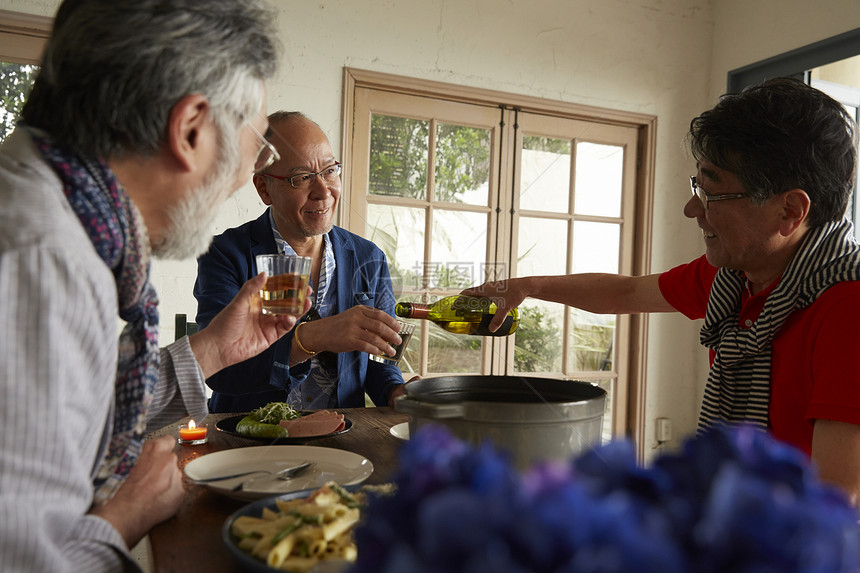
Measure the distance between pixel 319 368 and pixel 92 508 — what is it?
3.93ft

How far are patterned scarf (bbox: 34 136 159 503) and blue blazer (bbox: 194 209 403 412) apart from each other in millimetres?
819

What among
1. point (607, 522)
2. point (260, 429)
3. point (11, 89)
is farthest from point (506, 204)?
point (607, 522)

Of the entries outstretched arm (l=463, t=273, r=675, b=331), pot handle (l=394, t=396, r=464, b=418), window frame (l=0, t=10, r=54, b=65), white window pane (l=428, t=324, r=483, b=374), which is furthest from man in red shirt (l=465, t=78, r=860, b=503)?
window frame (l=0, t=10, r=54, b=65)

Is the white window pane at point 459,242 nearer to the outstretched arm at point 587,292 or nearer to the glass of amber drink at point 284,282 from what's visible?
the outstretched arm at point 587,292

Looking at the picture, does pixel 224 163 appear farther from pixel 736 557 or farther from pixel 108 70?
pixel 736 557

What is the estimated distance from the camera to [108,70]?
84 cm

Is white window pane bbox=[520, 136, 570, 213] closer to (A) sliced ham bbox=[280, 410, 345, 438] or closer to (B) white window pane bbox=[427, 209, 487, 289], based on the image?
(B) white window pane bbox=[427, 209, 487, 289]

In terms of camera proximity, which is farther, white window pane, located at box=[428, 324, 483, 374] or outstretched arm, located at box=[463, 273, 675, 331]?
white window pane, located at box=[428, 324, 483, 374]

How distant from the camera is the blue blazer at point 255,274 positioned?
5.92 feet

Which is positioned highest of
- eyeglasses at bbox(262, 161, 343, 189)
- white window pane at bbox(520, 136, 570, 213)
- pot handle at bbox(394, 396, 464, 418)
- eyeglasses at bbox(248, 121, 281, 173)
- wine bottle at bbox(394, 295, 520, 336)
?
white window pane at bbox(520, 136, 570, 213)

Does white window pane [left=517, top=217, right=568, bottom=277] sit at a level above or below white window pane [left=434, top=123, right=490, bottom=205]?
below

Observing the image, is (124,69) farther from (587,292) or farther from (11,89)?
(11,89)

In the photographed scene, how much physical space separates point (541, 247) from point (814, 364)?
8.92 ft

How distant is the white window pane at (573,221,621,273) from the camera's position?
4.03 meters
